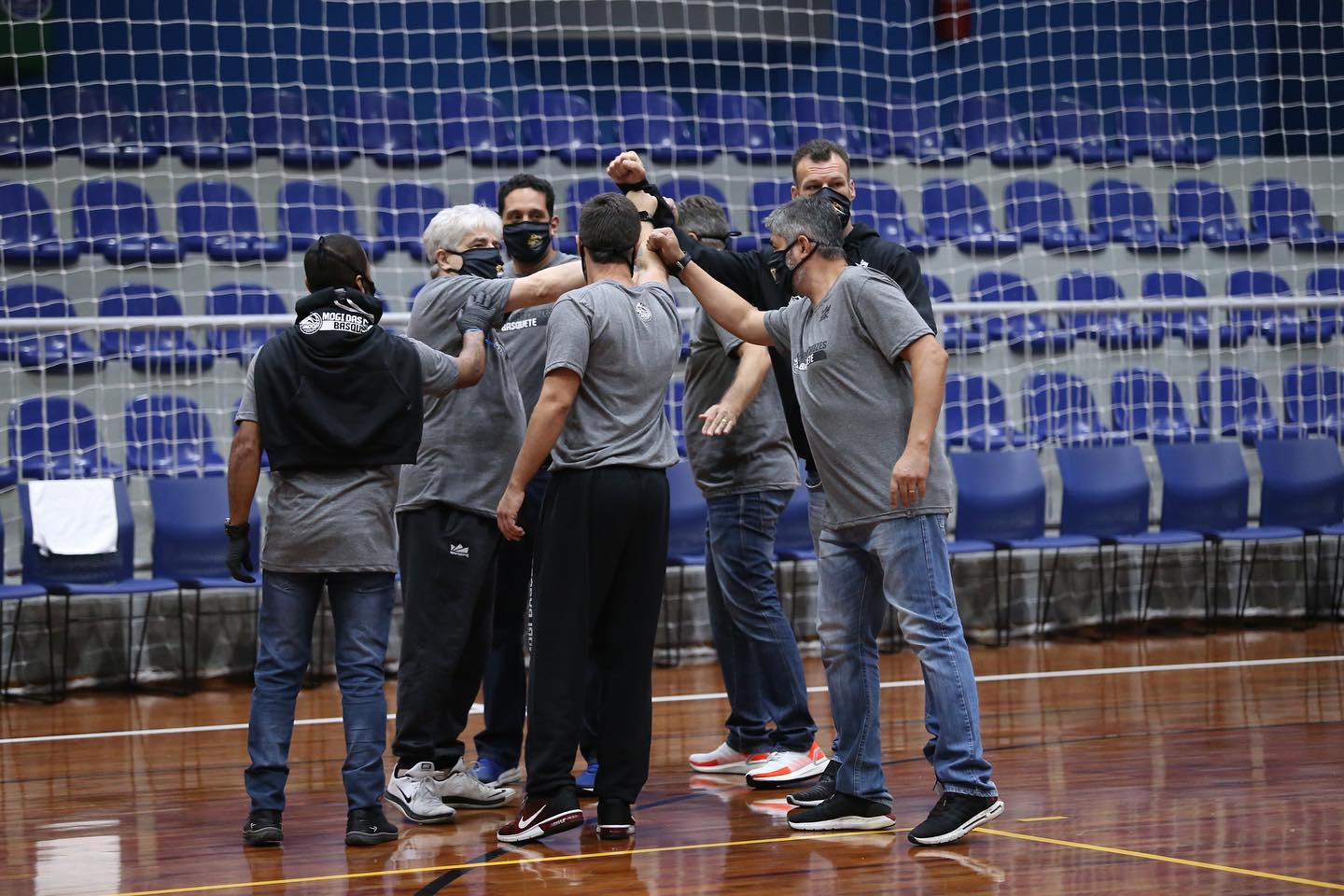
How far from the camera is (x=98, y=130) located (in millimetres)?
9289

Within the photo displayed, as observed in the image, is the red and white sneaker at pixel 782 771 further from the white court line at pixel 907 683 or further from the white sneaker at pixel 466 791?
the white court line at pixel 907 683

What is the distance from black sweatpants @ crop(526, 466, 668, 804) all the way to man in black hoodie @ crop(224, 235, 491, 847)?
16.0 inches

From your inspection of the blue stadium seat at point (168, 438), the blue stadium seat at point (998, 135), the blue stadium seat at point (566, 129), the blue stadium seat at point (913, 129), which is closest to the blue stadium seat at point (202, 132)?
the blue stadium seat at point (566, 129)

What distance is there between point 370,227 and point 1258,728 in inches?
254

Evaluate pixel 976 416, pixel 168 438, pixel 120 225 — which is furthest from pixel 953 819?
pixel 120 225

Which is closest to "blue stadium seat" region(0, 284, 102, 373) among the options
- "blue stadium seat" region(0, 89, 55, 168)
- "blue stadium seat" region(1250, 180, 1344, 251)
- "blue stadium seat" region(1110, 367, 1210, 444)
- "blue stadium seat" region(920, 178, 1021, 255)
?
"blue stadium seat" region(0, 89, 55, 168)

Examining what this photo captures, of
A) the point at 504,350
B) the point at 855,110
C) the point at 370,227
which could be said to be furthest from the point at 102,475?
the point at 855,110

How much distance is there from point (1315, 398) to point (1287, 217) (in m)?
2.25

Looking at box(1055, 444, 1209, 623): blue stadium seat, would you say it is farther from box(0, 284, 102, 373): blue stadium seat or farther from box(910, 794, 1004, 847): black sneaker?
box(0, 284, 102, 373): blue stadium seat

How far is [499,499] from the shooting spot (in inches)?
153

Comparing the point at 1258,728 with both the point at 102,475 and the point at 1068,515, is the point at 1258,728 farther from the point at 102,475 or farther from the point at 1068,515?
the point at 102,475

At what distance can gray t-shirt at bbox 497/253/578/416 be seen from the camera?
13.7 feet

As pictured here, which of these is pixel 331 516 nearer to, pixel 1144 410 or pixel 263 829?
pixel 263 829

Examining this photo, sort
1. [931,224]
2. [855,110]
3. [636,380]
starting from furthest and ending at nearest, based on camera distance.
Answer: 1. [855,110]
2. [931,224]
3. [636,380]
